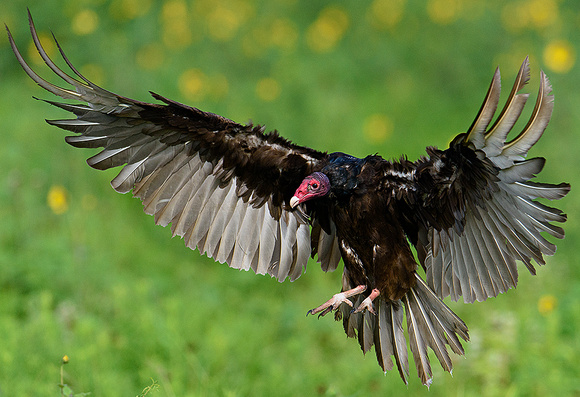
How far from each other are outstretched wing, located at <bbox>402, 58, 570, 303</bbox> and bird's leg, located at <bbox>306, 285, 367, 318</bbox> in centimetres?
40

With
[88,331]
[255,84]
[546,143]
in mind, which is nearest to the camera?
[88,331]

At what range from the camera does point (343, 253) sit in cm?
342

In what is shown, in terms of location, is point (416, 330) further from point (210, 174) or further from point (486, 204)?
point (210, 174)

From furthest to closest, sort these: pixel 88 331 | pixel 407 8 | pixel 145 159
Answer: pixel 407 8 < pixel 88 331 < pixel 145 159

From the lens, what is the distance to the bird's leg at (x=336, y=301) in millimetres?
3184

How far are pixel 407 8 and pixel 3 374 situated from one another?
6.79 metres

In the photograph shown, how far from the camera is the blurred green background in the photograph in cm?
407

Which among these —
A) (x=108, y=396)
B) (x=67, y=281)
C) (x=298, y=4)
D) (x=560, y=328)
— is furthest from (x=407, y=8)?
(x=108, y=396)

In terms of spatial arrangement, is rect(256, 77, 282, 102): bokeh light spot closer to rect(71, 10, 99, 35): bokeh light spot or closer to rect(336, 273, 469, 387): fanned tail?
rect(71, 10, 99, 35): bokeh light spot

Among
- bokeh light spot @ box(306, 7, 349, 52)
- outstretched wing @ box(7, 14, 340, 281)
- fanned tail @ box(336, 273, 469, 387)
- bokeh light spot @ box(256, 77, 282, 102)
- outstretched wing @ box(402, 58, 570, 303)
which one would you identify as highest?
bokeh light spot @ box(306, 7, 349, 52)

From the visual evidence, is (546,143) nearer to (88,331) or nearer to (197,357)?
(197,357)

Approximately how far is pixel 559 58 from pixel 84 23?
4.64 m

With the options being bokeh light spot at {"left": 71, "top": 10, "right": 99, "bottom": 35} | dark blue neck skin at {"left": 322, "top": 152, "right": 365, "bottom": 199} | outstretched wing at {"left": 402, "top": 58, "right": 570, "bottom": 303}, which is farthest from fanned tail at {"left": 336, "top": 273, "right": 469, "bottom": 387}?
bokeh light spot at {"left": 71, "top": 10, "right": 99, "bottom": 35}

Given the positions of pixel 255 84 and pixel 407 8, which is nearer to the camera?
pixel 255 84
